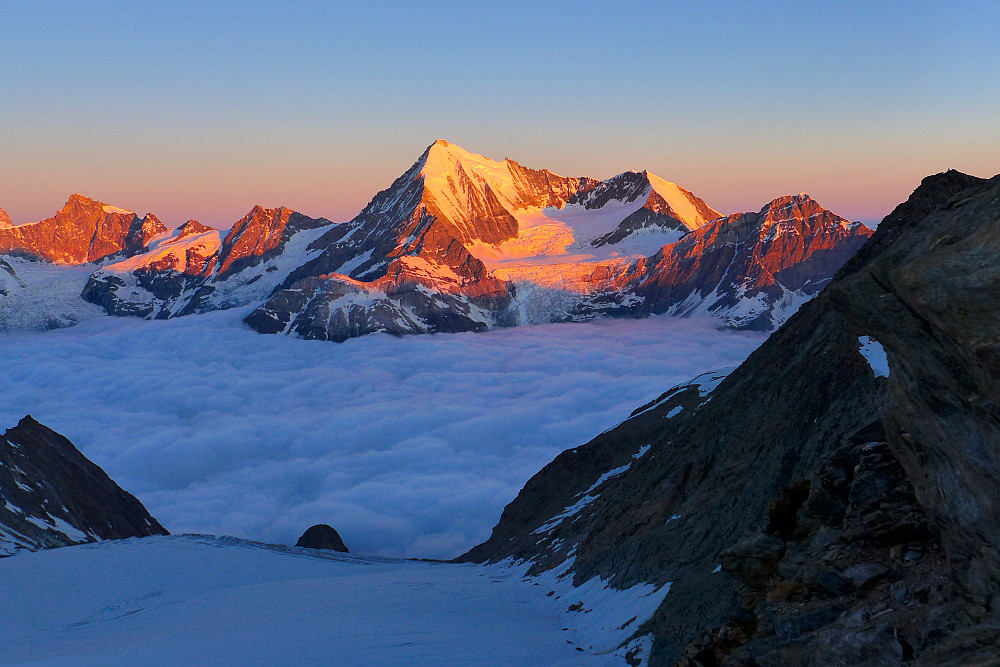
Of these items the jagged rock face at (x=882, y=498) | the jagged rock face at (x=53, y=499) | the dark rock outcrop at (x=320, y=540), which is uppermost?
the jagged rock face at (x=882, y=498)

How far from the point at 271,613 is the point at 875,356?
28.3 m

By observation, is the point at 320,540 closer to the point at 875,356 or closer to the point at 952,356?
the point at 875,356

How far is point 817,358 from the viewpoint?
144ft

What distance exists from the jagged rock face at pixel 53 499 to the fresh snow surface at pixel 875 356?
203 ft

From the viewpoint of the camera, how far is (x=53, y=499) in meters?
88.5

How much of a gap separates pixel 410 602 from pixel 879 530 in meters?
28.6

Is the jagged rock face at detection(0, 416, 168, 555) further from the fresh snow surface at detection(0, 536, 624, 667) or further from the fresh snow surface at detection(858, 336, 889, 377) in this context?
the fresh snow surface at detection(858, 336, 889, 377)

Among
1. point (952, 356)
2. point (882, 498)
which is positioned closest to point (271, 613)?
point (882, 498)

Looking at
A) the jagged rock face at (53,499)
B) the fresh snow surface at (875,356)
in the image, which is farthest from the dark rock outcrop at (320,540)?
the fresh snow surface at (875,356)

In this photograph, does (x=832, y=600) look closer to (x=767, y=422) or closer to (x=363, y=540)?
(x=767, y=422)

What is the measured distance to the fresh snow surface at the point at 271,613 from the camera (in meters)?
30.5

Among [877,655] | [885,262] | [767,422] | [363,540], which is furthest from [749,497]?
[363,540]

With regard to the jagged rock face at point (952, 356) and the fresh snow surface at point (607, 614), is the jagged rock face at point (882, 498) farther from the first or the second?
the fresh snow surface at point (607, 614)

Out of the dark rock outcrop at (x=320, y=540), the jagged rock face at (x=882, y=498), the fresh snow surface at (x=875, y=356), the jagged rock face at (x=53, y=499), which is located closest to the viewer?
the jagged rock face at (x=882, y=498)
